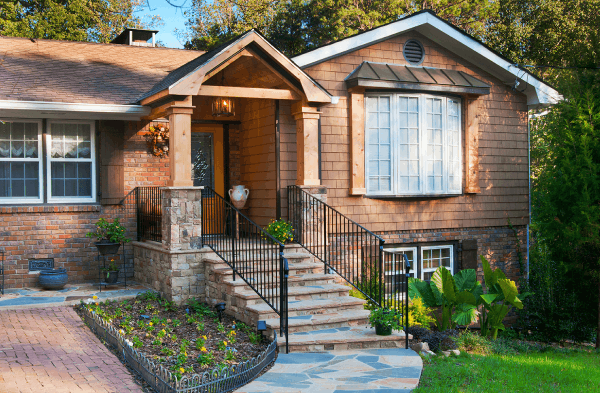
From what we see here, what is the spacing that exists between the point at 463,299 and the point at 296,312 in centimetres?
277

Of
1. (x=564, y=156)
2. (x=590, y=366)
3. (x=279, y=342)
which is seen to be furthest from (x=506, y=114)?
(x=279, y=342)

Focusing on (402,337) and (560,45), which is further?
(560,45)

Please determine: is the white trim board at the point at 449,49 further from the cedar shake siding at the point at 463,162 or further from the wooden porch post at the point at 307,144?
the wooden porch post at the point at 307,144

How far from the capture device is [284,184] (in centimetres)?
952

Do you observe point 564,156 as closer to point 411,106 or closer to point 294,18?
point 411,106

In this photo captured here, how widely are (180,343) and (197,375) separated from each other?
5.58 ft

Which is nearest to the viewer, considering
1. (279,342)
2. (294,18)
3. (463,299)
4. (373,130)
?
(279,342)

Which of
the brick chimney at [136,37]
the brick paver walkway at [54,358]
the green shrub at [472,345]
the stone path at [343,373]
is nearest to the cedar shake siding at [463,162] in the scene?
the green shrub at [472,345]

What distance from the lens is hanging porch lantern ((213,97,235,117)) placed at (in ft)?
32.7

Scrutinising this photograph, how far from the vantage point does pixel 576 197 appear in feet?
30.2

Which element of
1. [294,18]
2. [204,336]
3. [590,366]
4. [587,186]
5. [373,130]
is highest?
[294,18]

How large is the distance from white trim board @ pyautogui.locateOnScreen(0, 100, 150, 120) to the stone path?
204 inches

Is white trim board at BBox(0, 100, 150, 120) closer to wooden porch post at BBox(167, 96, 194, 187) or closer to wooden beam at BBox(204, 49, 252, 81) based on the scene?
wooden porch post at BBox(167, 96, 194, 187)

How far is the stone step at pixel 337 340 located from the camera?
6160mm
